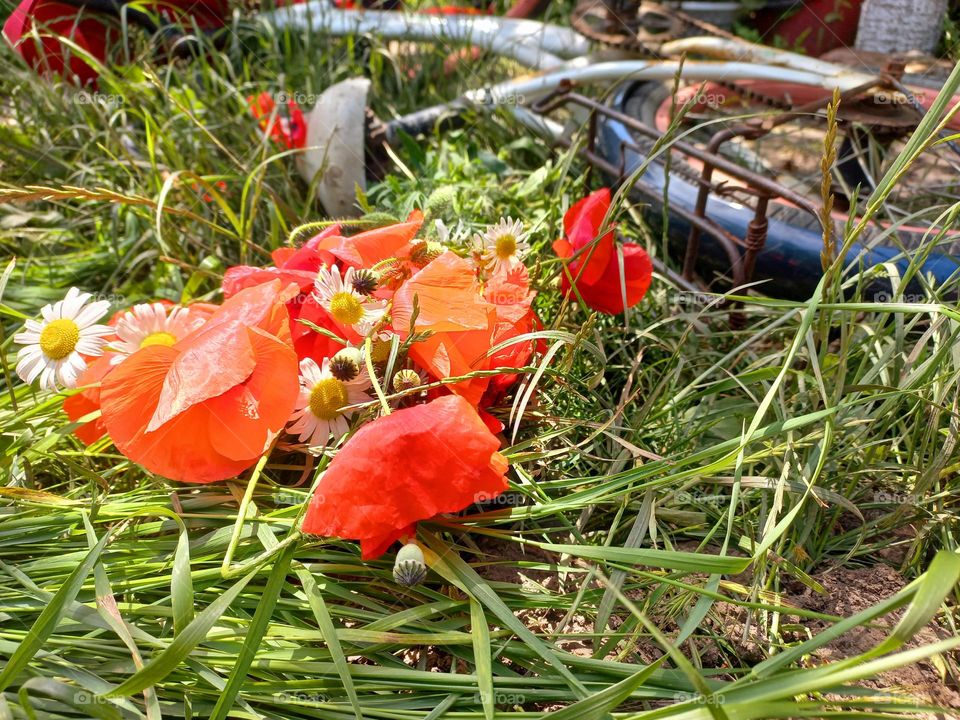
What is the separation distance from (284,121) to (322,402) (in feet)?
4.57

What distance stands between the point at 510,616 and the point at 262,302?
488 mm

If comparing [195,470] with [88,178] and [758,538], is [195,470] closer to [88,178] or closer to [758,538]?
[758,538]

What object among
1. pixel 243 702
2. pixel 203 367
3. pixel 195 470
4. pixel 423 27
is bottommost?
pixel 243 702

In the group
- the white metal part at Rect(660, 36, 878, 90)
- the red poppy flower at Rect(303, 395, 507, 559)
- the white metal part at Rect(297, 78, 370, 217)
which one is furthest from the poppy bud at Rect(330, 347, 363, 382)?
the white metal part at Rect(660, 36, 878, 90)

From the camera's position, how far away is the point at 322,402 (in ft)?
3.10

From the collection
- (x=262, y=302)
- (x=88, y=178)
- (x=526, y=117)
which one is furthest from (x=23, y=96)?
(x=262, y=302)

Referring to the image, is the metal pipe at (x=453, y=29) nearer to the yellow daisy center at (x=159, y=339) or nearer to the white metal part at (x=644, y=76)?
the white metal part at (x=644, y=76)

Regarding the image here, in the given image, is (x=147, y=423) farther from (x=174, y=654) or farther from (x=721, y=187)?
(x=721, y=187)

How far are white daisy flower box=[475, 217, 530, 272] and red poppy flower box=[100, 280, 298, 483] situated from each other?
347 millimetres

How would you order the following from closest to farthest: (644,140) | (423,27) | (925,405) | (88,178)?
(925,405)
(644,140)
(88,178)
(423,27)

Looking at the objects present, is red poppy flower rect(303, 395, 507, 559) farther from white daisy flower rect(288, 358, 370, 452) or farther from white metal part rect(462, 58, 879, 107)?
white metal part rect(462, 58, 879, 107)

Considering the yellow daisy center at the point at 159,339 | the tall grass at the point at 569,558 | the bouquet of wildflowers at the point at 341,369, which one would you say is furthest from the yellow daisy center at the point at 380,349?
the yellow daisy center at the point at 159,339

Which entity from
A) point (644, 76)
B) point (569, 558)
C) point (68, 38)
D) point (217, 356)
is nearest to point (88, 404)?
point (217, 356)

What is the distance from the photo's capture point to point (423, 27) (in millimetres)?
2633
